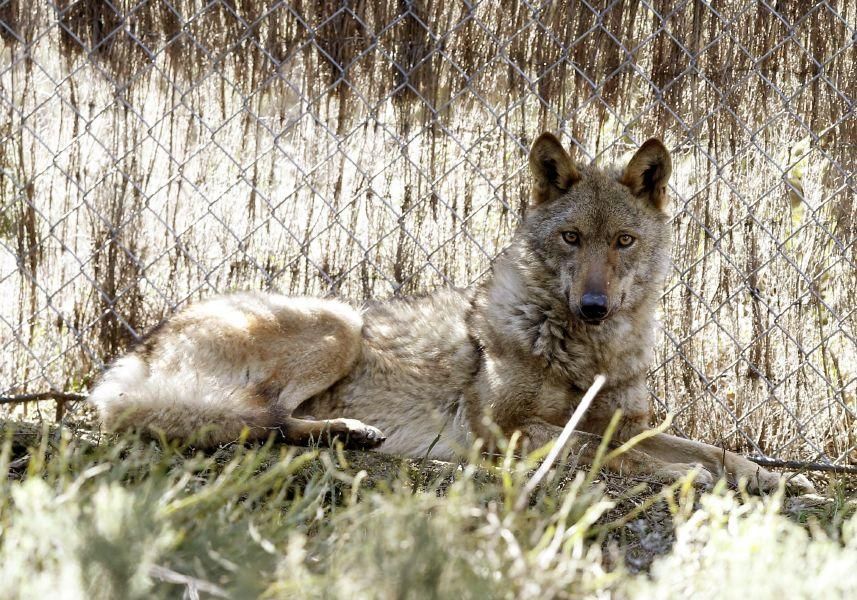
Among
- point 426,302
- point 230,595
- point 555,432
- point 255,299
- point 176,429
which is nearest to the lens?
point 230,595

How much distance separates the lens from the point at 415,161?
16.4ft

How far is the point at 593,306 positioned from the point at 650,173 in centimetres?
84

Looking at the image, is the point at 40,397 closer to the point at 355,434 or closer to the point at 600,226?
the point at 355,434

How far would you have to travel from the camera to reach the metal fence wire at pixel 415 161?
4.77 m

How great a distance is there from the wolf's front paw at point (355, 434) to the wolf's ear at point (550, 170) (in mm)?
1402

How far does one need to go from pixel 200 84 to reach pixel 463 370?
2.11 m

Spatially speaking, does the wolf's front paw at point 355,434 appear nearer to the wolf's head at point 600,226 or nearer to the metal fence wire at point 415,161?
the wolf's head at point 600,226

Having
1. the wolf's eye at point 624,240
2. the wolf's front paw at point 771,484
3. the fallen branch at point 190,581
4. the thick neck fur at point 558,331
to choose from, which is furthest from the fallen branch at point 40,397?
the wolf's front paw at point 771,484

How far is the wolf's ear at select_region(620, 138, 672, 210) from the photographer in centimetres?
428

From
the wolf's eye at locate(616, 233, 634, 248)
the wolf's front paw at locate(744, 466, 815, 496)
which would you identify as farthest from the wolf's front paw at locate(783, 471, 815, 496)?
the wolf's eye at locate(616, 233, 634, 248)

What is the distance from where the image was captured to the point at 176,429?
3.85 metres

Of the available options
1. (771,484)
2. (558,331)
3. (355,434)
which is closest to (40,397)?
(355,434)

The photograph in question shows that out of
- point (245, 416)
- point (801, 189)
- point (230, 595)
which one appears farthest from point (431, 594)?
point (801, 189)

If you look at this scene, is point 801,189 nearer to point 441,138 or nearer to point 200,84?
point 441,138
